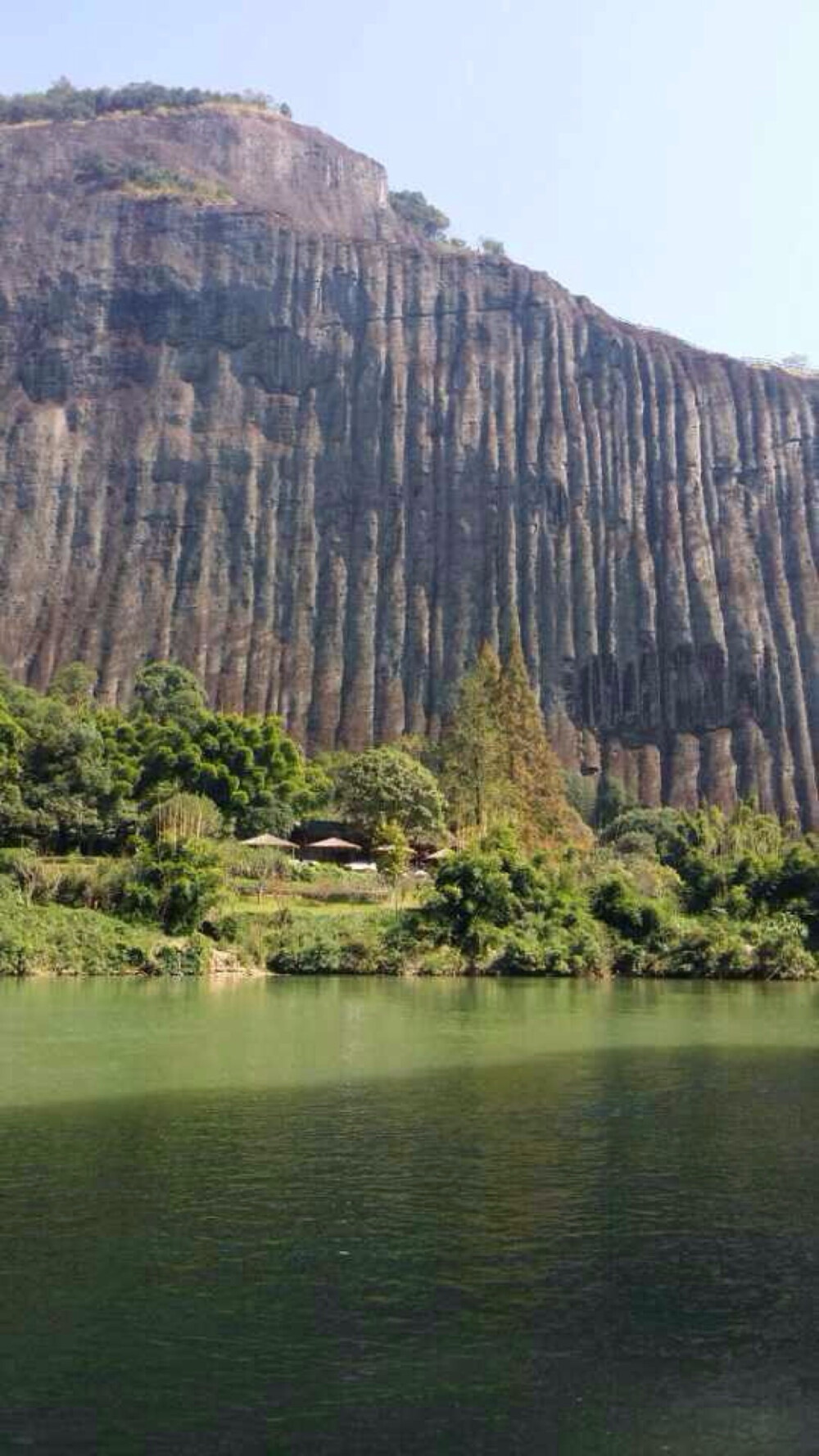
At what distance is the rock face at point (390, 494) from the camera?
81.3 m

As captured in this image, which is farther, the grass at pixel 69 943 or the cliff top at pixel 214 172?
the cliff top at pixel 214 172

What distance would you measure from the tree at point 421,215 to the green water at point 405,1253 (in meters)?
101

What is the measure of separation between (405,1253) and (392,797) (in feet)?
142

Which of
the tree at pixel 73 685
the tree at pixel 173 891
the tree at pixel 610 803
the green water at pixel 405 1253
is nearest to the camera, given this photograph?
the green water at pixel 405 1253

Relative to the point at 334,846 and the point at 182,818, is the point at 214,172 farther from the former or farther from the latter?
the point at 182,818

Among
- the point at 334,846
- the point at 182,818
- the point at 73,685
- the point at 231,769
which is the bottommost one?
the point at 182,818

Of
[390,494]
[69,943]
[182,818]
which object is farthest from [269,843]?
[390,494]

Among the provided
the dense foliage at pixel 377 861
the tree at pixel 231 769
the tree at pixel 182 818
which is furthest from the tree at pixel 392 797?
the tree at pixel 182 818

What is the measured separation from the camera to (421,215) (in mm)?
113500

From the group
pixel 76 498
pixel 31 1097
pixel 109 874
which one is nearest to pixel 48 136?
pixel 76 498

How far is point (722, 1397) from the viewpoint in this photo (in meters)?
8.17

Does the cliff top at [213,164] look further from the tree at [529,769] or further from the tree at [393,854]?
the tree at [393,854]

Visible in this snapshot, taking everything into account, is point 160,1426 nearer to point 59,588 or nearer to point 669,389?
point 59,588

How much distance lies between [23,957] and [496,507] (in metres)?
53.0
